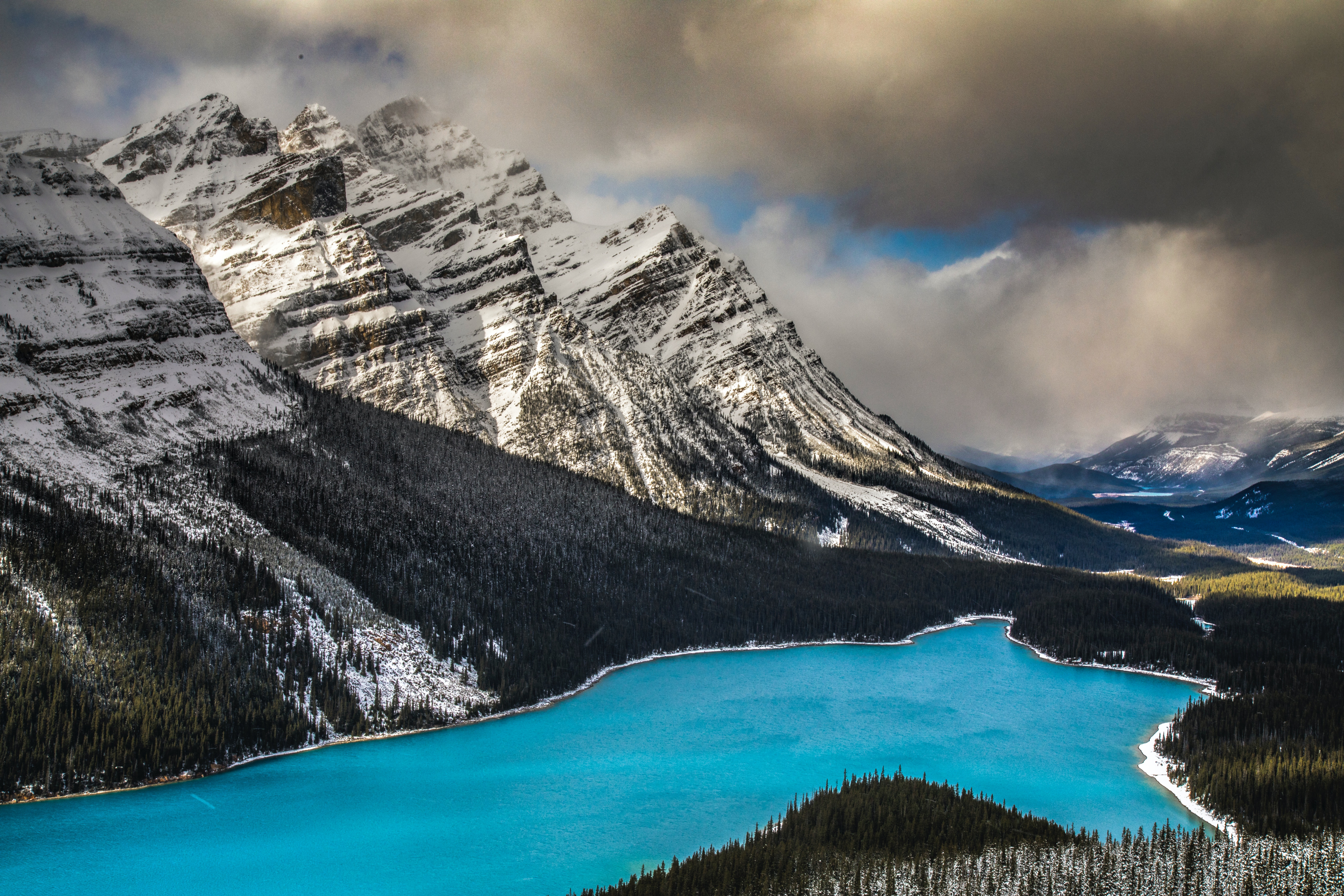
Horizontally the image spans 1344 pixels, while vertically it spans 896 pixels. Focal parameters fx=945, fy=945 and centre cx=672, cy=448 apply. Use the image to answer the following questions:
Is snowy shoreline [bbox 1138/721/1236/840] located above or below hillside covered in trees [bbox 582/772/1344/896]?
above

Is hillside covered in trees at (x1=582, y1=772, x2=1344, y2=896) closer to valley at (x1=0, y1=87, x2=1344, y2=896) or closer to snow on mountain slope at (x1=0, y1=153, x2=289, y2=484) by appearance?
valley at (x1=0, y1=87, x2=1344, y2=896)

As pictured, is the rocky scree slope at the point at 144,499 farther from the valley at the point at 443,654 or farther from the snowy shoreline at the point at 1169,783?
the snowy shoreline at the point at 1169,783

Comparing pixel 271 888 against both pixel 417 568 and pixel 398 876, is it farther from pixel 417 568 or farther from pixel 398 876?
pixel 417 568

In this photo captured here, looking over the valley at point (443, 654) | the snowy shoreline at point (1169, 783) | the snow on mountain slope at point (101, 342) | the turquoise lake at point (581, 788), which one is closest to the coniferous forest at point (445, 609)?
the valley at point (443, 654)

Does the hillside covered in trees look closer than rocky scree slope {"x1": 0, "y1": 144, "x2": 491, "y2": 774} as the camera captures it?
Yes

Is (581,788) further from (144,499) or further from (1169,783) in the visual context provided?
(144,499)

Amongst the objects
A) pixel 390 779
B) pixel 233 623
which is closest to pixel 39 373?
pixel 233 623

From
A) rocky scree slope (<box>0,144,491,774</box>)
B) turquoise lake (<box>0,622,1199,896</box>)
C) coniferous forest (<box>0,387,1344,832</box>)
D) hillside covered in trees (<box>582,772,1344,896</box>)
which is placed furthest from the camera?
rocky scree slope (<box>0,144,491,774</box>)

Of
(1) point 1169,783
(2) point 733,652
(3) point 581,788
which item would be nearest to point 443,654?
(3) point 581,788

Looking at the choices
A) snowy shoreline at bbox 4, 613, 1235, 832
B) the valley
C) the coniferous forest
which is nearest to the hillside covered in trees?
the valley
